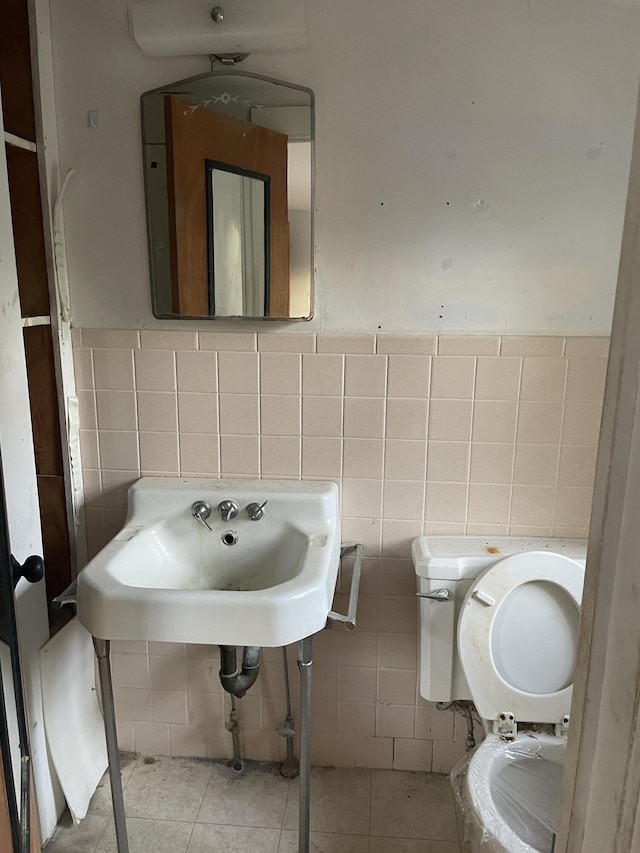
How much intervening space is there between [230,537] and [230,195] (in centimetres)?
81

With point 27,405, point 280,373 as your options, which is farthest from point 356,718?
point 27,405

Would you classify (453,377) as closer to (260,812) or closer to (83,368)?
(83,368)

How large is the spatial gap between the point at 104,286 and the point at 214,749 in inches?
52.3

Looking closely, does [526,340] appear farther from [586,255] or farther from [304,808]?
[304,808]

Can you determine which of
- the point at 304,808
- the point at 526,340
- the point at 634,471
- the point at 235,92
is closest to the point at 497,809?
the point at 304,808

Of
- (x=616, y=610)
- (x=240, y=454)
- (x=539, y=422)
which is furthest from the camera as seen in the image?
(x=240, y=454)

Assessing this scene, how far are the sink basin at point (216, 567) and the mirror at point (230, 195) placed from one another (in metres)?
0.45

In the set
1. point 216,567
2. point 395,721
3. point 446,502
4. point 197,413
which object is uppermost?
point 197,413

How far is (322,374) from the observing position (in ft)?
5.24

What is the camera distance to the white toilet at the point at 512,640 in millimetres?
1420

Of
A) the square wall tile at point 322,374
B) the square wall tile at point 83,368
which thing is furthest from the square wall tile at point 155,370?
the square wall tile at point 322,374

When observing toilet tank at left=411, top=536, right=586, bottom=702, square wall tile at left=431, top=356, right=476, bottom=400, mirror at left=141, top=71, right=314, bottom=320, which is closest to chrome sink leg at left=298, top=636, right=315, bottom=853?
toilet tank at left=411, top=536, right=586, bottom=702

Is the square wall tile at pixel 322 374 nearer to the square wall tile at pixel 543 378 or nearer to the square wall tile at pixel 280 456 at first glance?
the square wall tile at pixel 280 456

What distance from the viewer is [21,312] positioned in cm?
151
